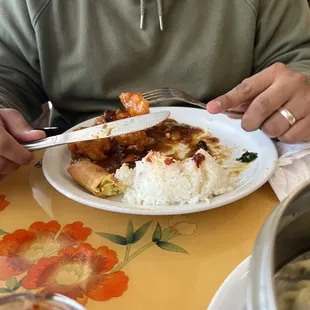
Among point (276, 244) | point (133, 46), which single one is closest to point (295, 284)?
point (276, 244)

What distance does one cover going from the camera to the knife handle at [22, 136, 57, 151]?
3.07ft

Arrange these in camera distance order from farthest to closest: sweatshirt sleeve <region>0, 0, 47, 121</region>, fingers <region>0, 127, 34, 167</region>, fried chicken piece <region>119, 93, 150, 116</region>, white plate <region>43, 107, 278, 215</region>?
sweatshirt sleeve <region>0, 0, 47, 121</region>
fried chicken piece <region>119, 93, 150, 116</region>
fingers <region>0, 127, 34, 167</region>
white plate <region>43, 107, 278, 215</region>

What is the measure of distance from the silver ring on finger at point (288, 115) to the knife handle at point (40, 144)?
1.59ft

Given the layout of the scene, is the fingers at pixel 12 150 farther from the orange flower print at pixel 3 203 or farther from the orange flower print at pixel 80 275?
the orange flower print at pixel 80 275

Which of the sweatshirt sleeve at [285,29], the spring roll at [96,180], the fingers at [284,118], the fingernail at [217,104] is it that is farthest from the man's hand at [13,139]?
the sweatshirt sleeve at [285,29]

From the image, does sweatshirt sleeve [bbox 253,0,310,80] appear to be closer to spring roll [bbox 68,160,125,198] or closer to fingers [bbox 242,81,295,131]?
fingers [bbox 242,81,295,131]

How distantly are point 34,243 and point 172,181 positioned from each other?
10.3 inches

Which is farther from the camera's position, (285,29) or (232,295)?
(285,29)

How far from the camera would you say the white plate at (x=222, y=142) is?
0.78 meters

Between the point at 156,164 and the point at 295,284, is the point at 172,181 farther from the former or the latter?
the point at 295,284

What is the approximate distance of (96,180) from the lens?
33.4 inches

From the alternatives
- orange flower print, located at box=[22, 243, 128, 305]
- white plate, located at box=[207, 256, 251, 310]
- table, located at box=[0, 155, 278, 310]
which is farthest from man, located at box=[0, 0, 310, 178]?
white plate, located at box=[207, 256, 251, 310]

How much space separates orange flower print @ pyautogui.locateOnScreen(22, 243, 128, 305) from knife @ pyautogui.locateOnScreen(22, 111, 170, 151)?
0.25 metres

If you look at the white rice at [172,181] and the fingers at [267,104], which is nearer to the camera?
the white rice at [172,181]
